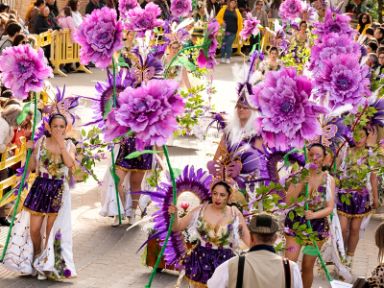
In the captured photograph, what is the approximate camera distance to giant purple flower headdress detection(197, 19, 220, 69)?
424 inches

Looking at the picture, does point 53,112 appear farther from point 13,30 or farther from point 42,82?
point 13,30

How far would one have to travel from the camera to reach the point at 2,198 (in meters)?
11.2

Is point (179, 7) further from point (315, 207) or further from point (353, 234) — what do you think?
point (315, 207)

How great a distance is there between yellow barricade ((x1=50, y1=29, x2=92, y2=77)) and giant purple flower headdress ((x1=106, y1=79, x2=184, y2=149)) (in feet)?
52.6

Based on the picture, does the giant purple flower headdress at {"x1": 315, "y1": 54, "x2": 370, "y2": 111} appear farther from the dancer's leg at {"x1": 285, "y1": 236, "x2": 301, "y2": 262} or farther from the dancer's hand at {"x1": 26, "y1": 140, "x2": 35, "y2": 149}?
the dancer's hand at {"x1": 26, "y1": 140, "x2": 35, "y2": 149}

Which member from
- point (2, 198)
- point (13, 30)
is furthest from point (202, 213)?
point (13, 30)

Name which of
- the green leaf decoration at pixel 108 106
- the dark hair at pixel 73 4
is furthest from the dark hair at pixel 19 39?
the dark hair at pixel 73 4

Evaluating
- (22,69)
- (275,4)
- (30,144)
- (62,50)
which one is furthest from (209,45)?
(275,4)

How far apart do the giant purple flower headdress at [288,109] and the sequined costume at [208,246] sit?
816mm

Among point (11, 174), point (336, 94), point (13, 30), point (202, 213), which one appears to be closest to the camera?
point (202, 213)

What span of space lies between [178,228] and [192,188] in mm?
365

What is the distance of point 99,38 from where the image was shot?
10594mm

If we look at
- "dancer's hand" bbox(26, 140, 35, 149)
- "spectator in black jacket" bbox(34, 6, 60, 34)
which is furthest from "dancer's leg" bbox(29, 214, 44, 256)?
"spectator in black jacket" bbox(34, 6, 60, 34)

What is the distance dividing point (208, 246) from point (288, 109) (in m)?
1.32
